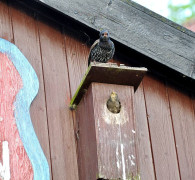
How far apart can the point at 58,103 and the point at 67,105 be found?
0.16 ft

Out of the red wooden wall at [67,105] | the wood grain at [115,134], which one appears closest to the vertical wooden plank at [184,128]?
the red wooden wall at [67,105]

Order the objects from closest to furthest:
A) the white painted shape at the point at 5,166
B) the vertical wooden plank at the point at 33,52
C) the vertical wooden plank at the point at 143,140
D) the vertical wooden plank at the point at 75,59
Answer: the white painted shape at the point at 5,166
the vertical wooden plank at the point at 33,52
the vertical wooden plank at the point at 143,140
the vertical wooden plank at the point at 75,59

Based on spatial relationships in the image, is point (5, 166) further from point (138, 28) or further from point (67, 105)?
point (138, 28)

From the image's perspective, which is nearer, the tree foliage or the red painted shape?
the red painted shape

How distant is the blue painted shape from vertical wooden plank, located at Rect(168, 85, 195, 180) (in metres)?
0.81

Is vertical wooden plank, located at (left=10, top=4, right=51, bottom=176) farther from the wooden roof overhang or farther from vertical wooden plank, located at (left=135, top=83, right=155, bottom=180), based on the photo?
vertical wooden plank, located at (left=135, top=83, right=155, bottom=180)

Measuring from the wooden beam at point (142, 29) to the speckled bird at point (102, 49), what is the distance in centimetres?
5

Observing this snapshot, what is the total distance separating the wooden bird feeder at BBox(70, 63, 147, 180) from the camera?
265cm

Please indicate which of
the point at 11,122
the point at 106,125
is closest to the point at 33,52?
the point at 11,122

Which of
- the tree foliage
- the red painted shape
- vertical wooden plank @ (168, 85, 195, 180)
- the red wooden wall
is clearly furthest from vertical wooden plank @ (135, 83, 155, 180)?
the tree foliage

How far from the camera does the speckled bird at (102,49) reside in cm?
318

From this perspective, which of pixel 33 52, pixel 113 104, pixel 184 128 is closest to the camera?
pixel 113 104

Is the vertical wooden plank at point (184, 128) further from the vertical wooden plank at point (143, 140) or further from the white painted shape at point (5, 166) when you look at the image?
the white painted shape at point (5, 166)

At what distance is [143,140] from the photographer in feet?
10.4
